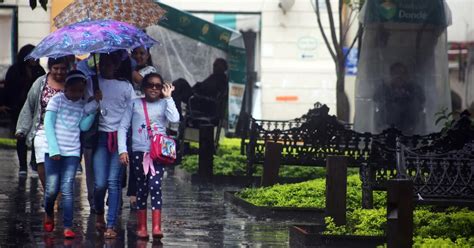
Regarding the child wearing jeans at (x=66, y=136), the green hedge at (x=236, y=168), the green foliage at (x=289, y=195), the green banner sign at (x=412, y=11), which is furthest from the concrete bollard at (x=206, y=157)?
the child wearing jeans at (x=66, y=136)

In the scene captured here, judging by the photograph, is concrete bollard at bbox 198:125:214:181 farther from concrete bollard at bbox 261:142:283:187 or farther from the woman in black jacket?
concrete bollard at bbox 261:142:283:187

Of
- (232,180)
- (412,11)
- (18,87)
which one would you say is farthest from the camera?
(232,180)

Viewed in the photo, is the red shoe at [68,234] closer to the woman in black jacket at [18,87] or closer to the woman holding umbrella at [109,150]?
the woman holding umbrella at [109,150]

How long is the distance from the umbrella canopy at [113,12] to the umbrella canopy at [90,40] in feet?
5.27

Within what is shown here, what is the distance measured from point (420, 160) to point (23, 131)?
4.40 m

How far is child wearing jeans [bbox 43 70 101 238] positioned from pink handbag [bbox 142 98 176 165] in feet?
1.88

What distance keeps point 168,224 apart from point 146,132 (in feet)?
4.89

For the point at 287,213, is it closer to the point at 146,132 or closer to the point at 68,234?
the point at 146,132

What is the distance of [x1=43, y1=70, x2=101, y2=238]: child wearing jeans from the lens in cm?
1192

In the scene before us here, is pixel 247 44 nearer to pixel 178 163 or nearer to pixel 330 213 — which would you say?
pixel 178 163

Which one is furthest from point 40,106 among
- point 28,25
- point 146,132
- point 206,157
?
point 28,25

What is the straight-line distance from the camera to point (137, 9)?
1498 cm

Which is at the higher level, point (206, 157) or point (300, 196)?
point (206, 157)

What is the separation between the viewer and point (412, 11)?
18828 mm
